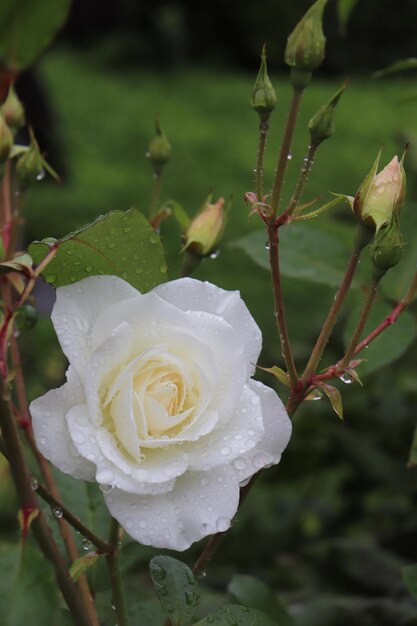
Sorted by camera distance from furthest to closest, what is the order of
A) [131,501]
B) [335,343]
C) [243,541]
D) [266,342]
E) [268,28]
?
[268,28] < [266,342] < [335,343] < [243,541] < [131,501]

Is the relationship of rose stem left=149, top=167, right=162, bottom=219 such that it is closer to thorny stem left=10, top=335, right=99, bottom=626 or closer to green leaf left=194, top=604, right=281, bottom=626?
thorny stem left=10, top=335, right=99, bottom=626

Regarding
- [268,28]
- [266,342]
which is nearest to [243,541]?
[266,342]

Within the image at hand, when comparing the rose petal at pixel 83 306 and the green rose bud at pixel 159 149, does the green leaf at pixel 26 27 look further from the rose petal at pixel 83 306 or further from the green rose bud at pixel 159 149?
the rose petal at pixel 83 306

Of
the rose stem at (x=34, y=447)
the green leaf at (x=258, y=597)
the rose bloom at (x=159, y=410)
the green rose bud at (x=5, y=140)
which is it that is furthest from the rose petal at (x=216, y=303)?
the green leaf at (x=258, y=597)

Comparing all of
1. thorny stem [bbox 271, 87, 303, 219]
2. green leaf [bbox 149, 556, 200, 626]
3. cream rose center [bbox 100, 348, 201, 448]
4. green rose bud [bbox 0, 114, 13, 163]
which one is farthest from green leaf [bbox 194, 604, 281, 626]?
green rose bud [bbox 0, 114, 13, 163]

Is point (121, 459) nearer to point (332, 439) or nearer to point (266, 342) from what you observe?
point (332, 439)

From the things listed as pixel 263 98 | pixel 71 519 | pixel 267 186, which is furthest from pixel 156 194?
pixel 267 186
